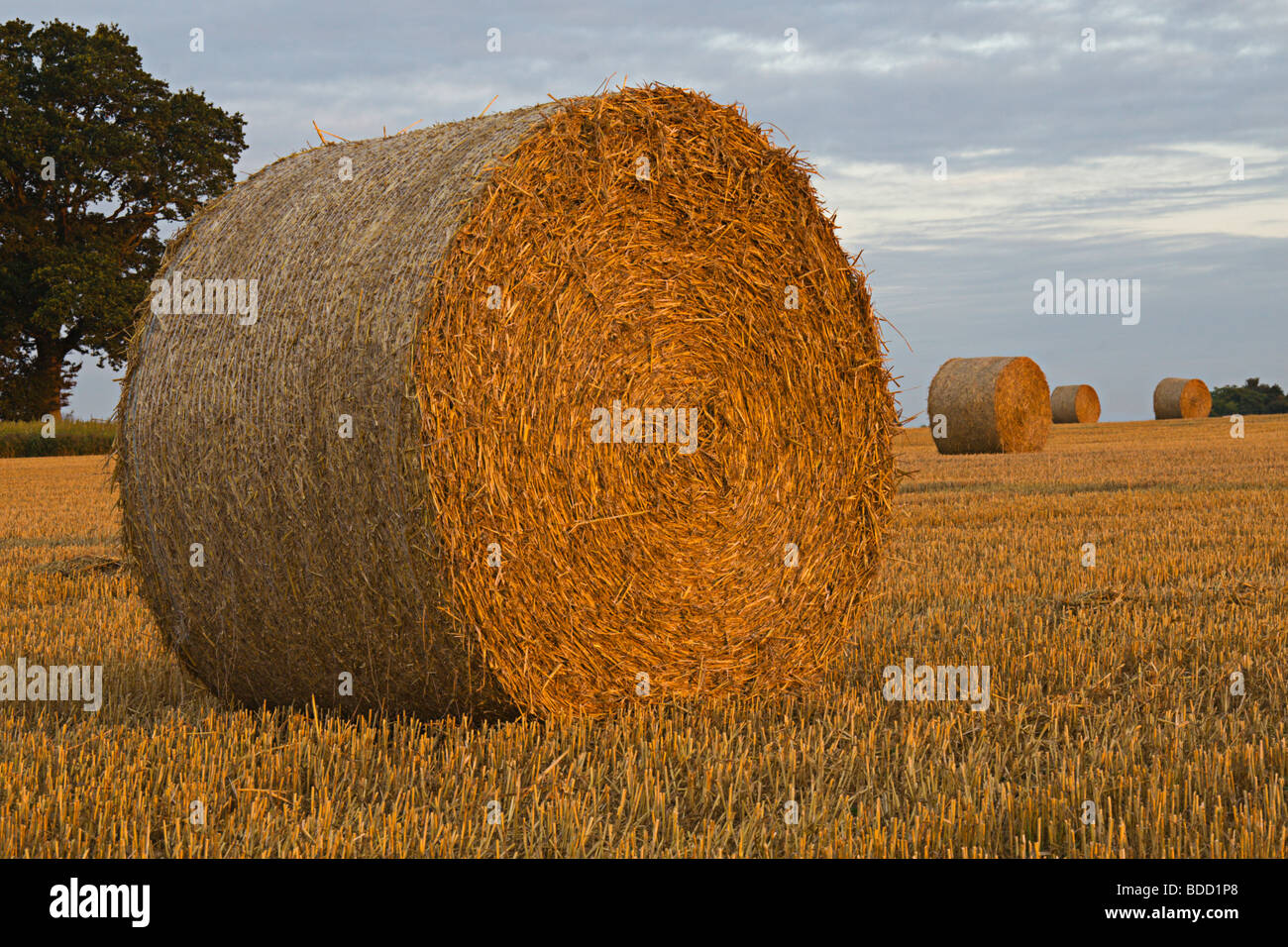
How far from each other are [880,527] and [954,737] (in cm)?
195

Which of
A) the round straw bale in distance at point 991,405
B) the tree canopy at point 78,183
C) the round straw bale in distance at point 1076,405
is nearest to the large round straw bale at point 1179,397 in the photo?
the round straw bale in distance at point 1076,405

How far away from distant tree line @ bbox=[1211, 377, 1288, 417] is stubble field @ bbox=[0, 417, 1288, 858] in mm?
49447

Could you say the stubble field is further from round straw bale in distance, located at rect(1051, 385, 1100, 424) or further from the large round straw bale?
the large round straw bale

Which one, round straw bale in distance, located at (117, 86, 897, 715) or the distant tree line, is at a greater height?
the distant tree line

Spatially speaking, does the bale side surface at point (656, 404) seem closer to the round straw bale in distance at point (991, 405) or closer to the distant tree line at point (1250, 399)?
the round straw bale in distance at point (991, 405)

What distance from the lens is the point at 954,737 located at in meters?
4.74

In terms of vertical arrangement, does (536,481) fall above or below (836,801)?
above

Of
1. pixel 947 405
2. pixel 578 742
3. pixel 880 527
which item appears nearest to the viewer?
pixel 578 742

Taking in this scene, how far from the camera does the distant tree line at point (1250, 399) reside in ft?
171

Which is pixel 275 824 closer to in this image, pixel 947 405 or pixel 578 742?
pixel 578 742

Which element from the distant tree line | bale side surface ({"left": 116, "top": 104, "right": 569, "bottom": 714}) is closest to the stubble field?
bale side surface ({"left": 116, "top": 104, "right": 569, "bottom": 714})

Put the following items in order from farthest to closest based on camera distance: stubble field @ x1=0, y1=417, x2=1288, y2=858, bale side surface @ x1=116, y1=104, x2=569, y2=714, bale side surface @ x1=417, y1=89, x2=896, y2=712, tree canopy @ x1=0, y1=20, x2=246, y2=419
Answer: tree canopy @ x1=0, y1=20, x2=246, y2=419
bale side surface @ x1=417, y1=89, x2=896, y2=712
bale side surface @ x1=116, y1=104, x2=569, y2=714
stubble field @ x1=0, y1=417, x2=1288, y2=858

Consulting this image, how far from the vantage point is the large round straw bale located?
41000 mm

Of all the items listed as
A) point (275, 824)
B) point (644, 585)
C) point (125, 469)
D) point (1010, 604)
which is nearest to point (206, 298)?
point (125, 469)
